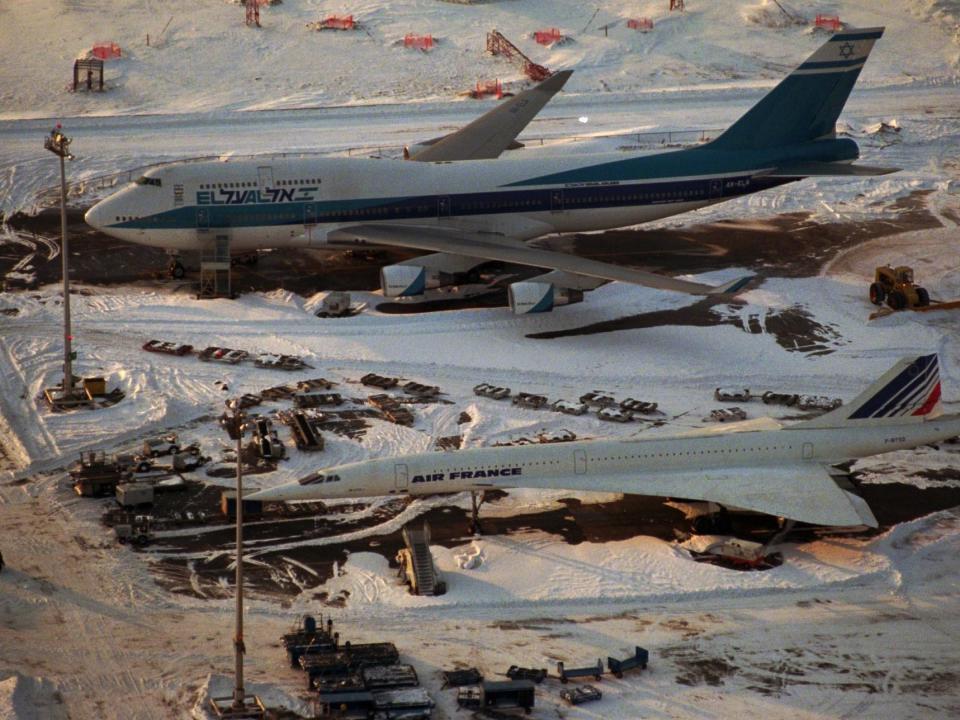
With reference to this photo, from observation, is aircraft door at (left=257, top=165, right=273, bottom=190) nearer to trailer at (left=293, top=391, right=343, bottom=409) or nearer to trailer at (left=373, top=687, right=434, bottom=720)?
trailer at (left=293, top=391, right=343, bottom=409)

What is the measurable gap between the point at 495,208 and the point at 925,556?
2611 cm

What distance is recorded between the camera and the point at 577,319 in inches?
2285

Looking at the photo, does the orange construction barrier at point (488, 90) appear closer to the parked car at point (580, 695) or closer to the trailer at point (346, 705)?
the parked car at point (580, 695)

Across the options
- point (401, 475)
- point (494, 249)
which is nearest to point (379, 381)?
point (494, 249)

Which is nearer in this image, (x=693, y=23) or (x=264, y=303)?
(x=264, y=303)

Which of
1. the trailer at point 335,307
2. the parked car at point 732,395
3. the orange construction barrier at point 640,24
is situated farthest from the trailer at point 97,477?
the orange construction barrier at point 640,24

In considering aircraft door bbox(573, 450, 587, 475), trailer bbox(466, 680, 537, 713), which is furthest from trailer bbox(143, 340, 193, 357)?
trailer bbox(466, 680, 537, 713)

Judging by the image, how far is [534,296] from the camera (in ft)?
189

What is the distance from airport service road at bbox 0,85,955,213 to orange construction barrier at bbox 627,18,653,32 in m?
10.4

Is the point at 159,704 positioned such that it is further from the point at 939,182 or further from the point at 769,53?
the point at 769,53

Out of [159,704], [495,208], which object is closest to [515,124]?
[495,208]

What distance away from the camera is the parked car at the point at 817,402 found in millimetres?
50719

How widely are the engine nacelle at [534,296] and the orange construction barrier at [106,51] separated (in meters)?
46.9

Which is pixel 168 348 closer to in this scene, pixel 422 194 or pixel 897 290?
pixel 422 194
